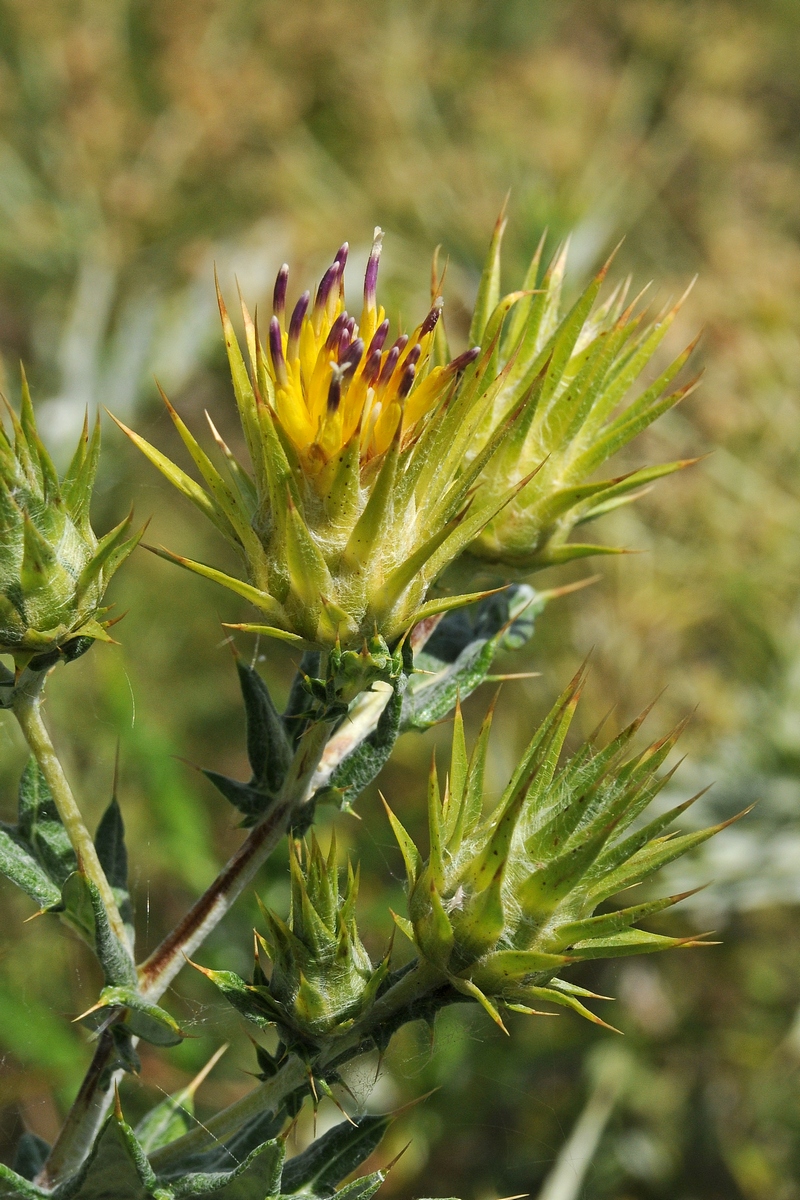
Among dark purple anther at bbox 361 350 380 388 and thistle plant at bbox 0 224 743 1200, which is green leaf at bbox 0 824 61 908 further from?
dark purple anther at bbox 361 350 380 388

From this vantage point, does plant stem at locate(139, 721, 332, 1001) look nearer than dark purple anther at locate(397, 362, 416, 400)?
No

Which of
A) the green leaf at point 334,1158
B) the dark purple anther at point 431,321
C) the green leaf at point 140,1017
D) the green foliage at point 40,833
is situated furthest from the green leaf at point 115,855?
the dark purple anther at point 431,321

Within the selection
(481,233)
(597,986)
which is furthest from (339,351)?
(481,233)

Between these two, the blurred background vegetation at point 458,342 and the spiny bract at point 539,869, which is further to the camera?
the blurred background vegetation at point 458,342

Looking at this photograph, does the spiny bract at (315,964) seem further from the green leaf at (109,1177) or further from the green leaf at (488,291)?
the green leaf at (488,291)

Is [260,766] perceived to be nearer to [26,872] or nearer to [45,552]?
[26,872]

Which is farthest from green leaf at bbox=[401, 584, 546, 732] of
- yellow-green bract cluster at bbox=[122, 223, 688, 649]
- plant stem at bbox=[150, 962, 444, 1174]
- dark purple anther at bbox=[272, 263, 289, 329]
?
dark purple anther at bbox=[272, 263, 289, 329]
